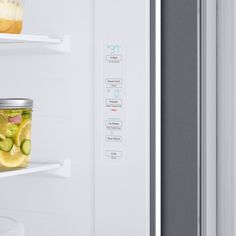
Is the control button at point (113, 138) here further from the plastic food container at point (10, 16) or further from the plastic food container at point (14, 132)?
the plastic food container at point (10, 16)

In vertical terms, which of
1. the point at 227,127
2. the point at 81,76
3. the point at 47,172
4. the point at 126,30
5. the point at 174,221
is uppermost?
the point at 126,30

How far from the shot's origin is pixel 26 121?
4.56ft

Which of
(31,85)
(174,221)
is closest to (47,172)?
(31,85)

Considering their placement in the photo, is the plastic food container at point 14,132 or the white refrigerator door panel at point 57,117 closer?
the plastic food container at point 14,132

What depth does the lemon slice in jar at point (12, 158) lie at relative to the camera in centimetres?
135

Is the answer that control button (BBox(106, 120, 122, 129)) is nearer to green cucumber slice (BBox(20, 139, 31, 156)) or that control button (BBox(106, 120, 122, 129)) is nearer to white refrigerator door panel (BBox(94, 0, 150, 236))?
white refrigerator door panel (BBox(94, 0, 150, 236))

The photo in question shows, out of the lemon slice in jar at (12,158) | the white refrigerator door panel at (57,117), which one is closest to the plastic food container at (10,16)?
the white refrigerator door panel at (57,117)

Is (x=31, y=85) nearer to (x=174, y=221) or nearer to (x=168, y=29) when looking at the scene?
(x=168, y=29)

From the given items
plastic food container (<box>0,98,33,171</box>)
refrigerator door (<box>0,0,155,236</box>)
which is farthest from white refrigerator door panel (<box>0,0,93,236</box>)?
plastic food container (<box>0,98,33,171</box>)

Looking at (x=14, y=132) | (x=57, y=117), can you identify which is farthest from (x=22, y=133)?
(x=57, y=117)

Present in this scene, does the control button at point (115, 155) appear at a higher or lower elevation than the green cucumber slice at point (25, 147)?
lower

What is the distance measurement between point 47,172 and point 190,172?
338mm

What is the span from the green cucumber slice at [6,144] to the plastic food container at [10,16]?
0.23 meters

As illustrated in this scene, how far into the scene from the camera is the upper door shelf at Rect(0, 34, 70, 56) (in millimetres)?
1397
